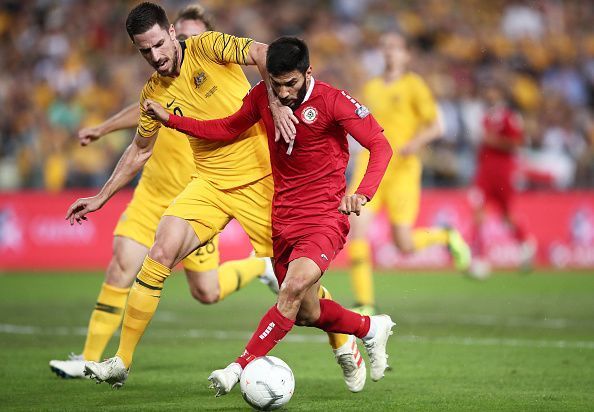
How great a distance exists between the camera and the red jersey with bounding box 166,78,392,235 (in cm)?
672

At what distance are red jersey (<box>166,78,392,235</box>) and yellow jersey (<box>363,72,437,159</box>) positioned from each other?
16.9ft

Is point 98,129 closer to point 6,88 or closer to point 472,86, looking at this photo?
point 6,88

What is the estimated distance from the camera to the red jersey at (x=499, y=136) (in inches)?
693

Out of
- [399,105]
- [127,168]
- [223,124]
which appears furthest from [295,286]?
Result: [399,105]

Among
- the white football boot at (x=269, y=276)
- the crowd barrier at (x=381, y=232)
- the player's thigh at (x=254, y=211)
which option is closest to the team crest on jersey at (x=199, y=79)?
the player's thigh at (x=254, y=211)

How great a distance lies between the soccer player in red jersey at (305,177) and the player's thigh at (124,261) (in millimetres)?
1487

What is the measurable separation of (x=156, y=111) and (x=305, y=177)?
3.50ft

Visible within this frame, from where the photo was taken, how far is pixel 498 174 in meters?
17.8

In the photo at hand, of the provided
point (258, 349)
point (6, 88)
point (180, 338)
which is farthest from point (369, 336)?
point (6, 88)

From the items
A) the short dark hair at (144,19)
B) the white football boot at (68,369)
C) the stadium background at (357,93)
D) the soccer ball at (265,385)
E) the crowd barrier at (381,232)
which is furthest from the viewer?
the stadium background at (357,93)

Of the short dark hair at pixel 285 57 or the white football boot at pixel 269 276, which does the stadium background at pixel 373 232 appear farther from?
the short dark hair at pixel 285 57

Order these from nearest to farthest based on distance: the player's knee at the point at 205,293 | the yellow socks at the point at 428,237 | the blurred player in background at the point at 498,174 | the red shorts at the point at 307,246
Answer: the red shorts at the point at 307,246 → the player's knee at the point at 205,293 → the yellow socks at the point at 428,237 → the blurred player in background at the point at 498,174

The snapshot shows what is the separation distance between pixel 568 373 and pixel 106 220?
11288 millimetres

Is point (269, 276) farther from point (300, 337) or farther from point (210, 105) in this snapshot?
point (210, 105)
